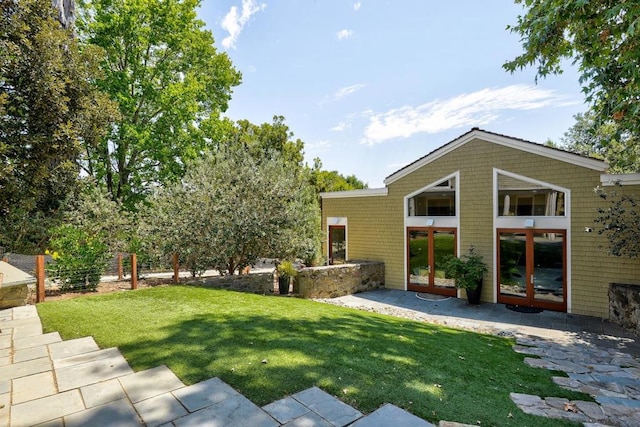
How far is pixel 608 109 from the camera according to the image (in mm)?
6699

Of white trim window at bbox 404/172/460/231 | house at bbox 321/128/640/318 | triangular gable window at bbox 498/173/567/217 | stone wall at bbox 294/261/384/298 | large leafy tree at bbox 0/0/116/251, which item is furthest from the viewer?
white trim window at bbox 404/172/460/231

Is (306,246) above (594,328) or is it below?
above

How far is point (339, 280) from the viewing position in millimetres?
12336

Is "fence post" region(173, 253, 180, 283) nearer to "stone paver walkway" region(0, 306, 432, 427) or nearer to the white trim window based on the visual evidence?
"stone paver walkway" region(0, 306, 432, 427)

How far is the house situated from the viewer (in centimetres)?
951

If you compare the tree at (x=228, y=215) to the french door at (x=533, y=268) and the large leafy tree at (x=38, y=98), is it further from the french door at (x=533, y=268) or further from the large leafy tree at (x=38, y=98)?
the french door at (x=533, y=268)

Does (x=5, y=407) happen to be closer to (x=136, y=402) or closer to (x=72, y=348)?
(x=136, y=402)

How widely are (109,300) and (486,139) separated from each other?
477 inches

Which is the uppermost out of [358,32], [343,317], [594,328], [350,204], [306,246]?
[358,32]

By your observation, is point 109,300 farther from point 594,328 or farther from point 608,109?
point 594,328

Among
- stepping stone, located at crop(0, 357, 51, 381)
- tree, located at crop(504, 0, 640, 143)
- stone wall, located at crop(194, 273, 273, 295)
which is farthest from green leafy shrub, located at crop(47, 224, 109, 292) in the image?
tree, located at crop(504, 0, 640, 143)

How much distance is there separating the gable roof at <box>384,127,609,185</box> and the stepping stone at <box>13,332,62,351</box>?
37.6 feet

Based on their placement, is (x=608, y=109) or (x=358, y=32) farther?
(x=358, y=32)

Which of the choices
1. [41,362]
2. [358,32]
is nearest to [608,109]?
[358,32]
